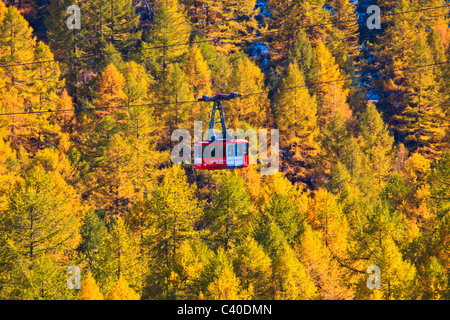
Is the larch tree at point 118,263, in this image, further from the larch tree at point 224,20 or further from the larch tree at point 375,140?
the larch tree at point 224,20

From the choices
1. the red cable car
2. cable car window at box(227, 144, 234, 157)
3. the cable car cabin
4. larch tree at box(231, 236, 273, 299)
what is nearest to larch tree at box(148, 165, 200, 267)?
larch tree at box(231, 236, 273, 299)

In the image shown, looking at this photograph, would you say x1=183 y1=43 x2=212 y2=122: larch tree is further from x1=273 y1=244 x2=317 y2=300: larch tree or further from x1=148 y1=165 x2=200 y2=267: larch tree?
x1=273 y1=244 x2=317 y2=300: larch tree

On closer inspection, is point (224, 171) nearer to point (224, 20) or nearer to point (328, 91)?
point (328, 91)

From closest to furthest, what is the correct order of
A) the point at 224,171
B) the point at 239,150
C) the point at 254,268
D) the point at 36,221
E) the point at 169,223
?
1. the point at 239,150
2. the point at 254,268
3. the point at 36,221
4. the point at 169,223
5. the point at 224,171

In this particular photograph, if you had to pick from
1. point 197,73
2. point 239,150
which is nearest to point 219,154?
point 239,150

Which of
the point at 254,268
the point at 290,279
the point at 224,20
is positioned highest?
the point at 224,20

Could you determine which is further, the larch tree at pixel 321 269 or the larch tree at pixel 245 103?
the larch tree at pixel 245 103

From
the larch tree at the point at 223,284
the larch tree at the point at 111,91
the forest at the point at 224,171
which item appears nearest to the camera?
the larch tree at the point at 223,284

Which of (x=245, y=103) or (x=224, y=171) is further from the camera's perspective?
(x=245, y=103)

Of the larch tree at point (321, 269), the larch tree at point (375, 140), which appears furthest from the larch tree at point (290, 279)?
the larch tree at point (375, 140)
